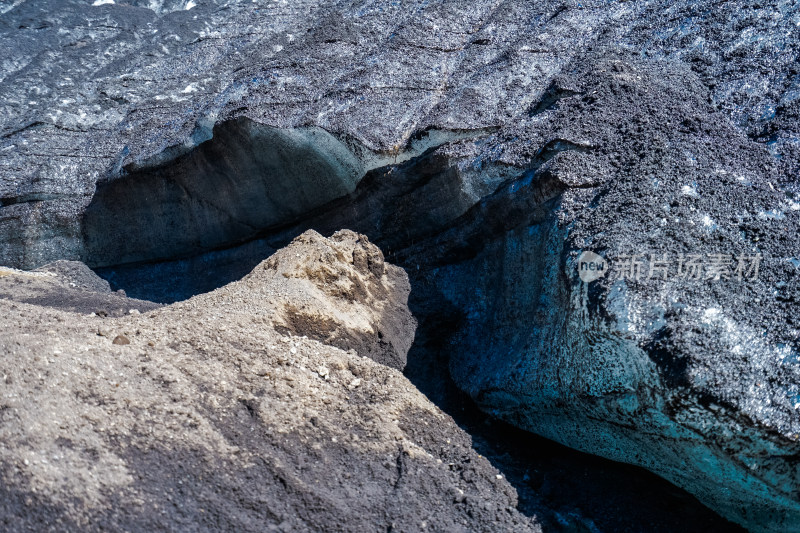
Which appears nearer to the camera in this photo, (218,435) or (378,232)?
(218,435)

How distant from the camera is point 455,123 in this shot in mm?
3344

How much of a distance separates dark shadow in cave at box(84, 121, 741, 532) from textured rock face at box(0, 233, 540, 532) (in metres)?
0.26

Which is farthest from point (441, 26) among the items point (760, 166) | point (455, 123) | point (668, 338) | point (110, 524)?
point (110, 524)

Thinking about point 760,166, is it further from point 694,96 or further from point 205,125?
point 205,125

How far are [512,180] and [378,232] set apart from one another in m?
0.99

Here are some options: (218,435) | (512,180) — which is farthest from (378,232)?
(218,435)

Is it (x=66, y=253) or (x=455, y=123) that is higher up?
(x=455, y=123)

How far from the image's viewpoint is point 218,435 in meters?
1.98

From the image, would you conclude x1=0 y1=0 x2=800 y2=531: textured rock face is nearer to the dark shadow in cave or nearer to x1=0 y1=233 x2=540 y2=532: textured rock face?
the dark shadow in cave

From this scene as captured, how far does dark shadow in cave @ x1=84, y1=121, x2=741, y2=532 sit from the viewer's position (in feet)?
7.32

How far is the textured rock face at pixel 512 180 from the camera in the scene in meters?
1.97

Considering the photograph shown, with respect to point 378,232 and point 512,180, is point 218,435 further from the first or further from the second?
point 378,232

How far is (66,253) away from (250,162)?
1.57 metres

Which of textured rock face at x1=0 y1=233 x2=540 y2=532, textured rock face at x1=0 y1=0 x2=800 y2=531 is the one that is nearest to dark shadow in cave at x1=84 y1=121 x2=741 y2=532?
textured rock face at x1=0 y1=0 x2=800 y2=531
